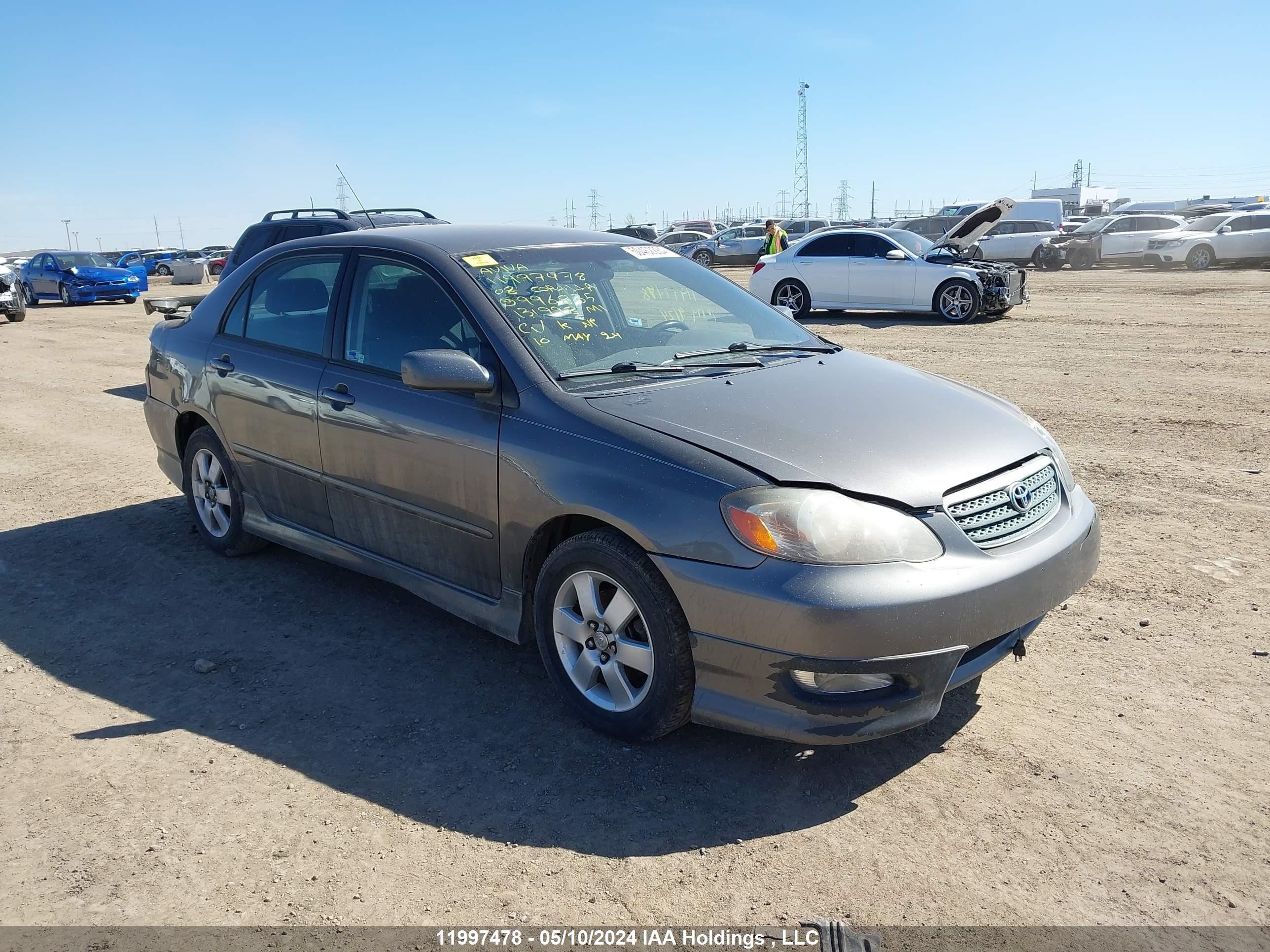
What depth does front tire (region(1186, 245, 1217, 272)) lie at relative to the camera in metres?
28.6

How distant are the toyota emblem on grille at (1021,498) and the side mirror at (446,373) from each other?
6.25 feet

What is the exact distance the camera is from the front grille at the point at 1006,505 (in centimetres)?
332

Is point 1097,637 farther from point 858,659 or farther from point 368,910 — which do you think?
point 368,910

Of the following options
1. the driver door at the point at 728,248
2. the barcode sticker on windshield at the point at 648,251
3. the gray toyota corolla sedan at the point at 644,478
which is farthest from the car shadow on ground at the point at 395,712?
the driver door at the point at 728,248

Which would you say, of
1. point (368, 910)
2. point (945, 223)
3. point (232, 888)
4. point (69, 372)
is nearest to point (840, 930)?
point (368, 910)

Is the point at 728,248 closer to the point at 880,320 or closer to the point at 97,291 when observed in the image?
the point at 97,291

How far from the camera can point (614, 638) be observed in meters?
3.53

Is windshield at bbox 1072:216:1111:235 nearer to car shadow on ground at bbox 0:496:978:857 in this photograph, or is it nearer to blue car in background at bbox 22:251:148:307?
blue car in background at bbox 22:251:148:307

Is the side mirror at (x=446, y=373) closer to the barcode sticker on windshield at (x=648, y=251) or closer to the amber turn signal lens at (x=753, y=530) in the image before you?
the amber turn signal lens at (x=753, y=530)

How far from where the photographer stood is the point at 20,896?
2891 millimetres

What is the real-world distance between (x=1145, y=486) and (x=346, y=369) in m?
5.05

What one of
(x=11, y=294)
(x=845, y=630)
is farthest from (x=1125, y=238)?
(x=845, y=630)

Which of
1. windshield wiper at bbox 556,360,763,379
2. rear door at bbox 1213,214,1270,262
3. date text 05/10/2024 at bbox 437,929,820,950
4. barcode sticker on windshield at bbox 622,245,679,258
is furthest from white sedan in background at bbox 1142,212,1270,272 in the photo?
date text 05/10/2024 at bbox 437,929,820,950

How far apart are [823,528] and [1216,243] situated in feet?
99.5
